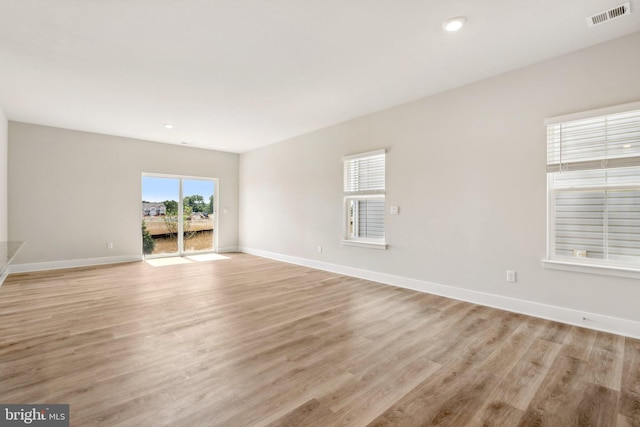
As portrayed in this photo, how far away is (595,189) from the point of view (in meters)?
2.91

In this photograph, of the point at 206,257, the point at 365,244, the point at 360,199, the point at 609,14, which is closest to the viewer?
the point at 609,14

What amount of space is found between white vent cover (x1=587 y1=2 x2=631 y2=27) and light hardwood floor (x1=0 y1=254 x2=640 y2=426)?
2.77 metres

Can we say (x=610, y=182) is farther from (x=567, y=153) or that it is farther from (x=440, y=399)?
(x=440, y=399)

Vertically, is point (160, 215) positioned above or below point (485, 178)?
below

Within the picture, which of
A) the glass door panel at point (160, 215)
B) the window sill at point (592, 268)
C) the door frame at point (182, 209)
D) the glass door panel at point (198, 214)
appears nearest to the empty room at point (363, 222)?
the window sill at point (592, 268)

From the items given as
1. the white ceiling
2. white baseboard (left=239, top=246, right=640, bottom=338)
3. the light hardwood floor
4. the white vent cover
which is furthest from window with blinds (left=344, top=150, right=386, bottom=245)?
the white vent cover

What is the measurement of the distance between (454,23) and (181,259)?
6741 millimetres

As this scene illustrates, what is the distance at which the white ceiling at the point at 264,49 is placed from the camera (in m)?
2.36

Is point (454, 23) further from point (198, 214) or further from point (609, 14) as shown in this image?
point (198, 214)

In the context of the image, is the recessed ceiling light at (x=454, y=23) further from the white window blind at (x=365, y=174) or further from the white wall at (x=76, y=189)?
the white wall at (x=76, y=189)

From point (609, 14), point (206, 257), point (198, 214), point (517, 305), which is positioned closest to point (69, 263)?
point (206, 257)

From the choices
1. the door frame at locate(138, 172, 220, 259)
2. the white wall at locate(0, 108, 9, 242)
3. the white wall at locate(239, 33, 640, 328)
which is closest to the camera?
the white wall at locate(239, 33, 640, 328)

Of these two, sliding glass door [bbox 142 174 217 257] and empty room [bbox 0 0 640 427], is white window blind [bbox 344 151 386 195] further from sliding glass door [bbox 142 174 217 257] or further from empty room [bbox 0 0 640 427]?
sliding glass door [bbox 142 174 217 257]

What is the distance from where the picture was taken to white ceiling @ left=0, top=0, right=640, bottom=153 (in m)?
2.36
